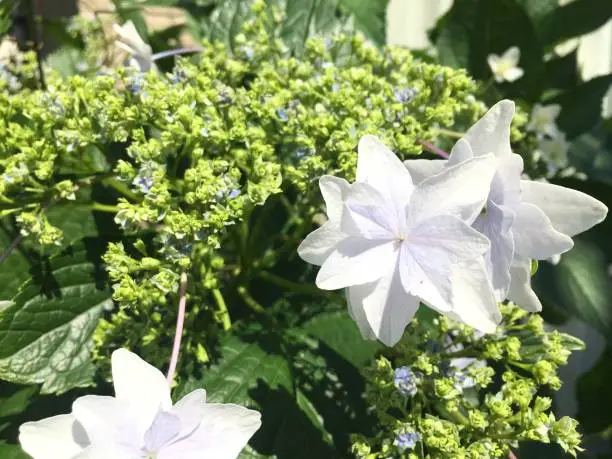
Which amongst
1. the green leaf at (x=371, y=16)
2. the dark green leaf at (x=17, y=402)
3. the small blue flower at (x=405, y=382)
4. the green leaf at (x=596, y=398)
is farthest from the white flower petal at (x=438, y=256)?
the green leaf at (x=596, y=398)

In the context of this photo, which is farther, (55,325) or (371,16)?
(371,16)

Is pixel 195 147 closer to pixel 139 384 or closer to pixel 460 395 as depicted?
pixel 139 384

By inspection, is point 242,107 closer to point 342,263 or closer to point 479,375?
point 342,263

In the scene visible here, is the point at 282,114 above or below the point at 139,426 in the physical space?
above

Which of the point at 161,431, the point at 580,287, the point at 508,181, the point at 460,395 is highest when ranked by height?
the point at 508,181

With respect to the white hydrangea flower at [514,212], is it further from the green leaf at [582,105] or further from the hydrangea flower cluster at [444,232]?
the green leaf at [582,105]

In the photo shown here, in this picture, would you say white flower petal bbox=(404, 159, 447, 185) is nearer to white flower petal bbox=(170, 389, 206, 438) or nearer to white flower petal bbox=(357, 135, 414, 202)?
white flower petal bbox=(357, 135, 414, 202)

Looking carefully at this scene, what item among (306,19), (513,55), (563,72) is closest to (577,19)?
(563,72)
